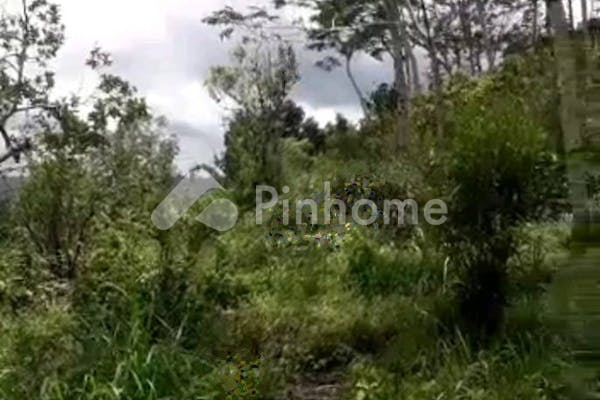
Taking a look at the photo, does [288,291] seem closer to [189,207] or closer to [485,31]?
[189,207]

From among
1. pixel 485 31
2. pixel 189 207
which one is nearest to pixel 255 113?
pixel 189 207

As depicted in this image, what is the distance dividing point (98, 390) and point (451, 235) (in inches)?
87.0

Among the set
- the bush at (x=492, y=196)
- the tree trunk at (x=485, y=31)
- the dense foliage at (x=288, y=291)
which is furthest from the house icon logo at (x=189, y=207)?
the tree trunk at (x=485, y=31)

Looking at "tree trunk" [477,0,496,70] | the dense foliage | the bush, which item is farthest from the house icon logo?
"tree trunk" [477,0,496,70]

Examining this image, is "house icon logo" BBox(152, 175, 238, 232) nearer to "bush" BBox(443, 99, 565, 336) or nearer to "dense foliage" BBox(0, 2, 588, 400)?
"dense foliage" BBox(0, 2, 588, 400)

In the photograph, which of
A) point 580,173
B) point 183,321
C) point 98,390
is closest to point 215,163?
point 183,321

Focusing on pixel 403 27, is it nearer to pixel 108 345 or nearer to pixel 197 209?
pixel 197 209

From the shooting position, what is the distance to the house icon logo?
189 inches

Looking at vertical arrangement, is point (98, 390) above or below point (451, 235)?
below

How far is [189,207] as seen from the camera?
5227 millimetres

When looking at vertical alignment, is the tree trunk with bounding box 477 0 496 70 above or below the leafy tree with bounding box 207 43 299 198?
above

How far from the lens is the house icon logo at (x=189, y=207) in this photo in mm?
4805

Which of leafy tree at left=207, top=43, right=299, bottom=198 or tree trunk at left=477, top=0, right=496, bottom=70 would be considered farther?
tree trunk at left=477, top=0, right=496, bottom=70

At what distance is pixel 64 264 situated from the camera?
506cm
